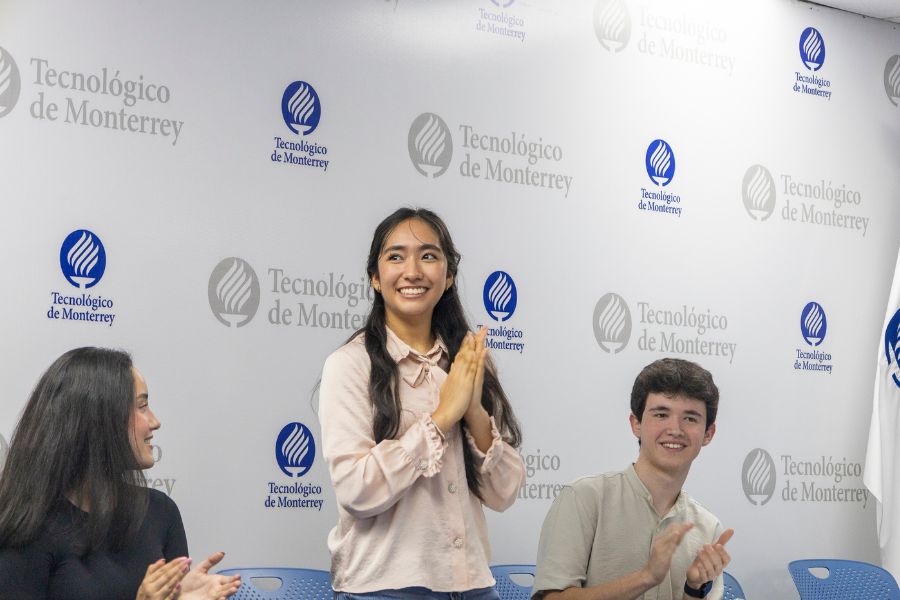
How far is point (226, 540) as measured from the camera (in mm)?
3584

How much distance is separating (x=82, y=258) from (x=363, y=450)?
60.5 inches

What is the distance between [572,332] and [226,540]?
1642 mm

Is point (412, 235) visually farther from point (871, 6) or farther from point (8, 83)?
point (871, 6)

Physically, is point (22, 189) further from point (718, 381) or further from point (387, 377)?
point (718, 381)

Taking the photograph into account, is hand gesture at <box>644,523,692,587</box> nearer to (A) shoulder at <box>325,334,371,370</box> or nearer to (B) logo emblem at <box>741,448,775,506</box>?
(A) shoulder at <box>325,334,371,370</box>

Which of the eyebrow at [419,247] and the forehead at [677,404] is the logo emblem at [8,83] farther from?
the forehead at [677,404]

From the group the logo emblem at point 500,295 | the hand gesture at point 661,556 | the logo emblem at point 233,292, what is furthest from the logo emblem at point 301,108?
the hand gesture at point 661,556

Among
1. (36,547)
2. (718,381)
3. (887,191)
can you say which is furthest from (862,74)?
(36,547)

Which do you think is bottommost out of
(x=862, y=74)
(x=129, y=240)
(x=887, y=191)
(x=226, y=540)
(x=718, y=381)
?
(x=226, y=540)

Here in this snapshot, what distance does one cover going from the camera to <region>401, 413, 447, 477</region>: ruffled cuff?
2.33 meters

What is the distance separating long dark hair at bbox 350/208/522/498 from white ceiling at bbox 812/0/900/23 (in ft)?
10.7

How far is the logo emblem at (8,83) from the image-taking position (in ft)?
11.0

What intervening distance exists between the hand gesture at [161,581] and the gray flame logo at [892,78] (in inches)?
171

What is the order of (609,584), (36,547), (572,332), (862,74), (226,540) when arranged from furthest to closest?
(862,74)
(572,332)
(226,540)
(609,584)
(36,547)
